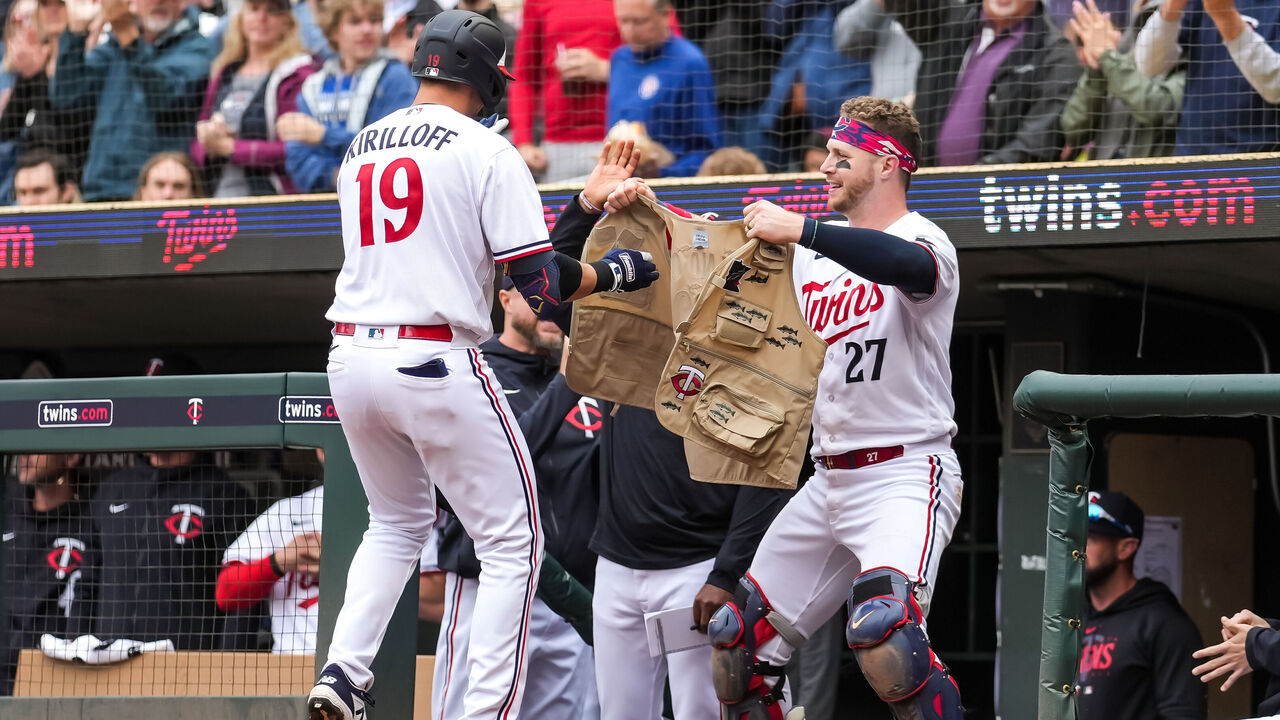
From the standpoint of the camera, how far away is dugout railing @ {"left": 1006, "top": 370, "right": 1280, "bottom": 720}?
9.99 ft

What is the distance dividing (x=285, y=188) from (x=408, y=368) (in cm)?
439

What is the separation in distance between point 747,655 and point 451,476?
99 cm

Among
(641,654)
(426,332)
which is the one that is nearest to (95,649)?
(641,654)

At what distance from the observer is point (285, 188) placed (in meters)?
7.75

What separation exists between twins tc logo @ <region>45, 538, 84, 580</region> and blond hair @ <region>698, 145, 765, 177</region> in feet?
10.3

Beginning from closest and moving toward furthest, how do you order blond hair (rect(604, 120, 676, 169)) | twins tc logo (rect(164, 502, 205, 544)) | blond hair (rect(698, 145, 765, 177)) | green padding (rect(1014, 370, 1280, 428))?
green padding (rect(1014, 370, 1280, 428)), twins tc logo (rect(164, 502, 205, 544)), blond hair (rect(698, 145, 765, 177)), blond hair (rect(604, 120, 676, 169))

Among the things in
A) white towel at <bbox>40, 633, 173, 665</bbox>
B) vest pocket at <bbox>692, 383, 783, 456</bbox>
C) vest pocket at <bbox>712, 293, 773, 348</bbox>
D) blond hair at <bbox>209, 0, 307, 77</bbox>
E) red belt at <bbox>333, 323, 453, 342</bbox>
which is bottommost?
white towel at <bbox>40, 633, 173, 665</bbox>

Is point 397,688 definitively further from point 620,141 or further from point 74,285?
point 74,285

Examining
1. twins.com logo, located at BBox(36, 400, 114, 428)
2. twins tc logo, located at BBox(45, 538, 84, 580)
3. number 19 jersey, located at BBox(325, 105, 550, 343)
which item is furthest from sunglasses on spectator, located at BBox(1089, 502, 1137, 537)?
twins tc logo, located at BBox(45, 538, 84, 580)

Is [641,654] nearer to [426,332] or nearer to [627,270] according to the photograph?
[627,270]

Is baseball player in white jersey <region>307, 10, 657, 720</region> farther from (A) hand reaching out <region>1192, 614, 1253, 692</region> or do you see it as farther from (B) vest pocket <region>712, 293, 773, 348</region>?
(A) hand reaching out <region>1192, 614, 1253, 692</region>

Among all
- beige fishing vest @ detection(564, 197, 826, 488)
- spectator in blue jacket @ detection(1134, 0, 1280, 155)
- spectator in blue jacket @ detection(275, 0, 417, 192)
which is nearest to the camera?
beige fishing vest @ detection(564, 197, 826, 488)

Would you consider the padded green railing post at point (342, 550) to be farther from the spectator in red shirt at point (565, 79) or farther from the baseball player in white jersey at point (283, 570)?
the spectator in red shirt at point (565, 79)

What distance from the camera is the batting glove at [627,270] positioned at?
399cm
